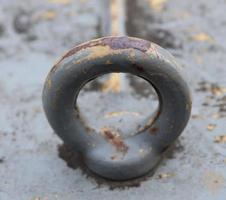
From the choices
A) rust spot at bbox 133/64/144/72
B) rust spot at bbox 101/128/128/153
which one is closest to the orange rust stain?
rust spot at bbox 101/128/128/153

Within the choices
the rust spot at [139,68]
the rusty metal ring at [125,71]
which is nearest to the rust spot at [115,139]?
the rusty metal ring at [125,71]

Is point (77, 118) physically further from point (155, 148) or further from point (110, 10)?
point (110, 10)

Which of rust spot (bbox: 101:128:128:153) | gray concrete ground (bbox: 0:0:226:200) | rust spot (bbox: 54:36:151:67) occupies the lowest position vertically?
gray concrete ground (bbox: 0:0:226:200)

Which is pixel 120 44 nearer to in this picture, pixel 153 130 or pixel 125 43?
pixel 125 43

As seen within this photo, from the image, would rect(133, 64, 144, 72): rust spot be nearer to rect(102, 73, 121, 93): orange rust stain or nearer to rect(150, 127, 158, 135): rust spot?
rect(150, 127, 158, 135): rust spot

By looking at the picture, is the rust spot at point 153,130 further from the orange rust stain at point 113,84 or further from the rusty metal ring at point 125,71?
the orange rust stain at point 113,84

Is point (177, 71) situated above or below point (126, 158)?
above

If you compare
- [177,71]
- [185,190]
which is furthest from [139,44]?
[185,190]

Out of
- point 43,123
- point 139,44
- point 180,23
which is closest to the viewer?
point 139,44
